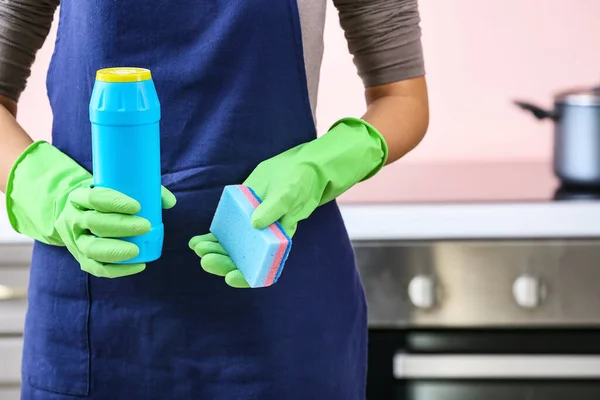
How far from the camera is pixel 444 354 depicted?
1.55 metres

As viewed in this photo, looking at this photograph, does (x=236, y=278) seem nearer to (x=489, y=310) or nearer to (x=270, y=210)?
(x=270, y=210)

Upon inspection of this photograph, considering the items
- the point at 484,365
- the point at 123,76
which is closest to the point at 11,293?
the point at 484,365

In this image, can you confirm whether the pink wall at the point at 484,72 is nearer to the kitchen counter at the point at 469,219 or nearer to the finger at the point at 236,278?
the kitchen counter at the point at 469,219

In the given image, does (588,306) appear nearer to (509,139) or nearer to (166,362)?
(509,139)

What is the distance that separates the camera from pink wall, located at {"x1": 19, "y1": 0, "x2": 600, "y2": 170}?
200 centimetres

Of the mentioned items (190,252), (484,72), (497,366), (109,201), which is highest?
(109,201)

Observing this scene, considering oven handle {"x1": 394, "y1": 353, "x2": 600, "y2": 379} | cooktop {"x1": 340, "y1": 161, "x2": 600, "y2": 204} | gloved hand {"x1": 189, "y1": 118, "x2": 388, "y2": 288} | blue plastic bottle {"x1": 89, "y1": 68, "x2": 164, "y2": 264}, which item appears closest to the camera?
blue plastic bottle {"x1": 89, "y1": 68, "x2": 164, "y2": 264}

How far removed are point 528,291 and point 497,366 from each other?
0.42 ft

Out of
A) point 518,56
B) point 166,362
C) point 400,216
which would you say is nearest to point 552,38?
point 518,56

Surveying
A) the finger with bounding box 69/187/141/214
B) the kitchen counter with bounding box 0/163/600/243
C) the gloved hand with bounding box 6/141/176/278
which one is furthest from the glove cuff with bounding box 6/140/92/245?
the kitchen counter with bounding box 0/163/600/243

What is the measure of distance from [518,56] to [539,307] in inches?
26.6

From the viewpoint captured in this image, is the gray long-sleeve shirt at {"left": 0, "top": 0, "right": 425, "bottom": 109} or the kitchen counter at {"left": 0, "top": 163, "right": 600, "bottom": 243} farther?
Answer: the kitchen counter at {"left": 0, "top": 163, "right": 600, "bottom": 243}

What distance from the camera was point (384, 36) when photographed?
1011mm

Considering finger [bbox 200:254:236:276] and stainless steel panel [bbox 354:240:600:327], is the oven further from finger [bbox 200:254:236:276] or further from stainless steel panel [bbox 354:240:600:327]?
finger [bbox 200:254:236:276]
